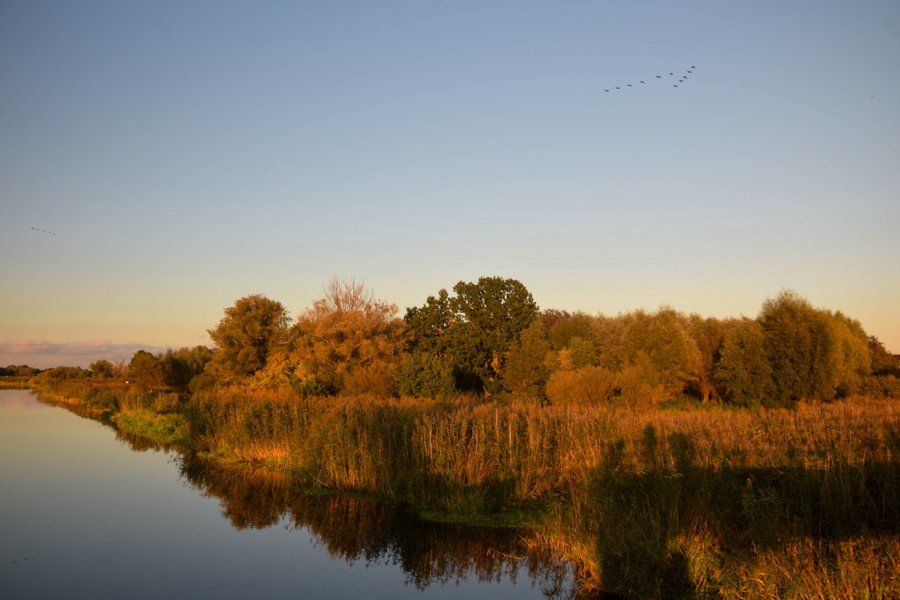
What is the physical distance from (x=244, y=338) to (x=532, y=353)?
70.5 feet

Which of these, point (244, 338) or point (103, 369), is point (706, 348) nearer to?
point (244, 338)

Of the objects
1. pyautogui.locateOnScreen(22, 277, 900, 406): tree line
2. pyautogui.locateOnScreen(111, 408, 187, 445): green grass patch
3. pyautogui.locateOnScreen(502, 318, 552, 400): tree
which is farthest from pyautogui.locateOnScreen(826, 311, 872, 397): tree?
pyautogui.locateOnScreen(111, 408, 187, 445): green grass patch

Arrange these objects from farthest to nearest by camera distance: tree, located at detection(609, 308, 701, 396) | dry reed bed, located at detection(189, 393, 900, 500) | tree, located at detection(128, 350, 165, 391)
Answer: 1. tree, located at detection(128, 350, 165, 391)
2. tree, located at detection(609, 308, 701, 396)
3. dry reed bed, located at detection(189, 393, 900, 500)

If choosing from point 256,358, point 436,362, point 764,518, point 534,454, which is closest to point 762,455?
point 764,518

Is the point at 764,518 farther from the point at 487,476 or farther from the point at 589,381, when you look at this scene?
the point at 589,381

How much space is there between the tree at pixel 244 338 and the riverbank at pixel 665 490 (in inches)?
1269

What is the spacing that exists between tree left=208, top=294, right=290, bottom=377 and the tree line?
0.08 meters

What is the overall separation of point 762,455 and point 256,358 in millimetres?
42502

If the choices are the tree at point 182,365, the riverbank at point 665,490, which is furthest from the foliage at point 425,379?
the tree at point 182,365

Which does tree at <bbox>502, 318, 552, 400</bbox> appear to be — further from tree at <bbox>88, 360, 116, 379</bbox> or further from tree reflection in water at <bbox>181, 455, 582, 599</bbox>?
tree at <bbox>88, 360, 116, 379</bbox>

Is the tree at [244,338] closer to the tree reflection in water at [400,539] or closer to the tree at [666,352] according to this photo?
the tree at [666,352]

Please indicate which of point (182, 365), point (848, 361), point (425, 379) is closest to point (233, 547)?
point (425, 379)

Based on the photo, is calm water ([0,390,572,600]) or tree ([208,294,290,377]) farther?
tree ([208,294,290,377])

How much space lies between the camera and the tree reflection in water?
11.4 metres
